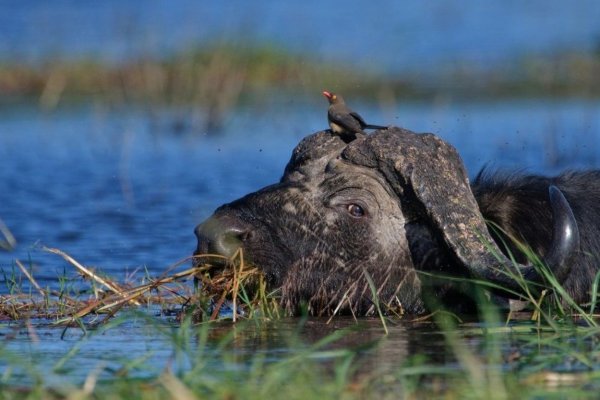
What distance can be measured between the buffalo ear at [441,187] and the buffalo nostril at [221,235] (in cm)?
88

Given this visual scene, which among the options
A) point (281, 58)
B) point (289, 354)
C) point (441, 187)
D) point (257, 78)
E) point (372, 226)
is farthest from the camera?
point (281, 58)

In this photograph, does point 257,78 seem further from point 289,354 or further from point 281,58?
point 289,354

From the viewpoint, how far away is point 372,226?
787cm

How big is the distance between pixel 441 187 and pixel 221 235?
1.25 meters

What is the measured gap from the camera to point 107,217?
1288 centimetres

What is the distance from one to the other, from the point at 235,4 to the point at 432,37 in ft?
21.8

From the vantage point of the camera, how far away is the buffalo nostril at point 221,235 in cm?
746

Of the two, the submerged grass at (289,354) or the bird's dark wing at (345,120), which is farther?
the bird's dark wing at (345,120)

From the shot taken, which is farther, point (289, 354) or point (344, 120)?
point (344, 120)

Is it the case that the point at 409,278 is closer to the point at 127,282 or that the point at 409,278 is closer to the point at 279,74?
the point at 127,282

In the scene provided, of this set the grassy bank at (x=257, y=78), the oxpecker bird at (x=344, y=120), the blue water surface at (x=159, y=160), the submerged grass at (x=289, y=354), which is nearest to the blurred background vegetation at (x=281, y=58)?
the grassy bank at (x=257, y=78)

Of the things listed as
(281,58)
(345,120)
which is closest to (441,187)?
(345,120)

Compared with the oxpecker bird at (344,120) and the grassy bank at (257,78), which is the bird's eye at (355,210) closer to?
the oxpecker bird at (344,120)

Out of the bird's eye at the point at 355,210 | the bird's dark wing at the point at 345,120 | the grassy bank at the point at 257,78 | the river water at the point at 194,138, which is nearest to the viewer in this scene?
the river water at the point at 194,138
